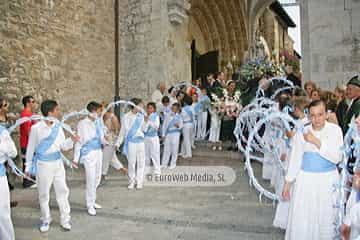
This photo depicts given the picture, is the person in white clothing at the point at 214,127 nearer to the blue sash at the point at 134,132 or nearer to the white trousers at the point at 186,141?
the white trousers at the point at 186,141

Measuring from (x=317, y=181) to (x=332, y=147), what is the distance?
0.35 m

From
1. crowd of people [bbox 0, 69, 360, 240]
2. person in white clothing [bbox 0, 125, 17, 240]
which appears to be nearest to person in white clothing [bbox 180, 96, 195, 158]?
crowd of people [bbox 0, 69, 360, 240]

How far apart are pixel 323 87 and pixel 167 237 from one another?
182 inches

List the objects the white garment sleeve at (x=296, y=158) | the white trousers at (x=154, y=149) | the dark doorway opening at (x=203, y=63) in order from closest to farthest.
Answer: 1. the white garment sleeve at (x=296, y=158)
2. the white trousers at (x=154, y=149)
3. the dark doorway opening at (x=203, y=63)

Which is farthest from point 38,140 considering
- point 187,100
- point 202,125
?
point 202,125

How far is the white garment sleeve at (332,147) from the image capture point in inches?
133

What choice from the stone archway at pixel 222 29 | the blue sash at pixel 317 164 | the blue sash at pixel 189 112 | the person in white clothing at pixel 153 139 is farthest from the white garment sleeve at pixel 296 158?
the stone archway at pixel 222 29

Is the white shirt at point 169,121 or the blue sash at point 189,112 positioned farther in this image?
the blue sash at point 189,112

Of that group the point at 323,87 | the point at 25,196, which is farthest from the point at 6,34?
the point at 323,87

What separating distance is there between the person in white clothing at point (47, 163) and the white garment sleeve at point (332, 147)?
10.1ft

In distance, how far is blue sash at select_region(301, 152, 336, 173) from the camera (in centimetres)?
345

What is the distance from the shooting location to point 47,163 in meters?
4.78

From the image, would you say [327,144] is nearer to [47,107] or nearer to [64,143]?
[64,143]

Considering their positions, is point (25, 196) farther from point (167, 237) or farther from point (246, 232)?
point (246, 232)
